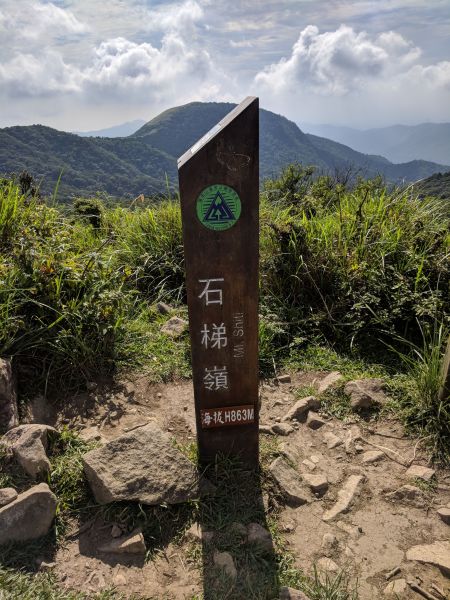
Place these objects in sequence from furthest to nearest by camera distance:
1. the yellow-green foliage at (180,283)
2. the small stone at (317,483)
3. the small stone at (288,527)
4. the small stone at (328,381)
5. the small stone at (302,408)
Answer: the small stone at (328,381), the yellow-green foliage at (180,283), the small stone at (302,408), the small stone at (317,483), the small stone at (288,527)

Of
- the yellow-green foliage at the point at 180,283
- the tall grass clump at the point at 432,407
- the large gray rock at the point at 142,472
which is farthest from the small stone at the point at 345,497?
the yellow-green foliage at the point at 180,283

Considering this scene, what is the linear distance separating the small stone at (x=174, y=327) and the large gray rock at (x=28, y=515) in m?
2.13

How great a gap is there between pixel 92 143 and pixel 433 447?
14354 cm

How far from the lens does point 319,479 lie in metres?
2.81

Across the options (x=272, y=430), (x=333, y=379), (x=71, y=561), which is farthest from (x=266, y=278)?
(x=71, y=561)

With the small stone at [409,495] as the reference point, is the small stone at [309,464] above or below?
above

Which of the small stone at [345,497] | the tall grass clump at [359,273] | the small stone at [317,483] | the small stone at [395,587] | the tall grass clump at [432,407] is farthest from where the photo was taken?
the tall grass clump at [359,273]

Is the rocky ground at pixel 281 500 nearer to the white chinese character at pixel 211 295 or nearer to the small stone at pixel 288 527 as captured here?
the small stone at pixel 288 527

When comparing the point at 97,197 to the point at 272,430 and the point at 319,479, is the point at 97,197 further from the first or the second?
the point at 319,479

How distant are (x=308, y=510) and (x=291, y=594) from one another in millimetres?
604

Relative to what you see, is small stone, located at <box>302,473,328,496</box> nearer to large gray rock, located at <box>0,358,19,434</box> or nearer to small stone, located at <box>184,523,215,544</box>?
small stone, located at <box>184,523,215,544</box>

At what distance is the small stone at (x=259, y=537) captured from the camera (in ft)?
7.81

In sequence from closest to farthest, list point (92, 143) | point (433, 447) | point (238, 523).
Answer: point (238, 523) < point (433, 447) < point (92, 143)

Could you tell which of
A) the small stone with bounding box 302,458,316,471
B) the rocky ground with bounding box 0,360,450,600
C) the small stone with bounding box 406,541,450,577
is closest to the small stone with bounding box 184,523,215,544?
the rocky ground with bounding box 0,360,450,600
